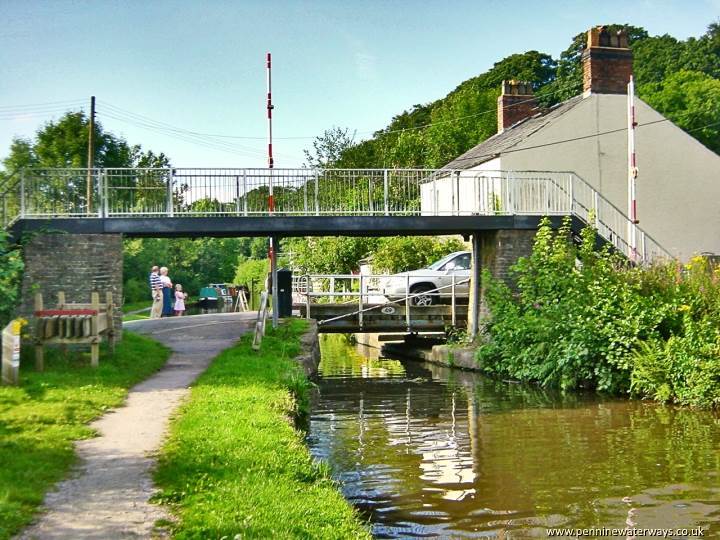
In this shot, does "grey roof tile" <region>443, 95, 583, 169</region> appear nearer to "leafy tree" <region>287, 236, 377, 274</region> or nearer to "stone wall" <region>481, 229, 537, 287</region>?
"leafy tree" <region>287, 236, 377, 274</region>

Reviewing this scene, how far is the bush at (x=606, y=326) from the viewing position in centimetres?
1494

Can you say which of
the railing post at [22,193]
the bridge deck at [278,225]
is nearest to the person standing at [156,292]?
the bridge deck at [278,225]

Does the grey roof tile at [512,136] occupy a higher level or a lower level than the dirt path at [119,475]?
higher

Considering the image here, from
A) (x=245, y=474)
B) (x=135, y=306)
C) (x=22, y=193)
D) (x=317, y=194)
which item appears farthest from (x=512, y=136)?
(x=135, y=306)

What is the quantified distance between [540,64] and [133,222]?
1989 inches

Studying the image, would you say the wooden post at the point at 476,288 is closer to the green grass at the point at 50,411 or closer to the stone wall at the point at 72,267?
the green grass at the point at 50,411

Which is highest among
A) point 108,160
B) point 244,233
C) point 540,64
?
point 540,64

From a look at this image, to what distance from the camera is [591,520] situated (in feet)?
26.6

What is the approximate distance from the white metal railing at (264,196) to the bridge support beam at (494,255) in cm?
63

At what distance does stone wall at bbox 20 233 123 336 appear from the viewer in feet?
57.0

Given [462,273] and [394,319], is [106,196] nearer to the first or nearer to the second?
[394,319]

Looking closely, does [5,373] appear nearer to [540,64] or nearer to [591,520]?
[591,520]

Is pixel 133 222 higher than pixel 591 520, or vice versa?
pixel 133 222

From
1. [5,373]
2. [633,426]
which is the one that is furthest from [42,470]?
[633,426]
